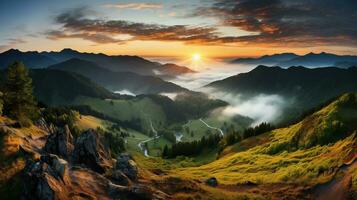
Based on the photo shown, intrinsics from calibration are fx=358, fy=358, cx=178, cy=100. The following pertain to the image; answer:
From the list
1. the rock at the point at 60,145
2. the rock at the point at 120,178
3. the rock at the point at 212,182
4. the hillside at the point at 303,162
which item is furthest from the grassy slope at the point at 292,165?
the rock at the point at 60,145

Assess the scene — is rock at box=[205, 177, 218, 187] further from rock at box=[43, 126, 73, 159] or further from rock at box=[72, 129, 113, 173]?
rock at box=[43, 126, 73, 159]

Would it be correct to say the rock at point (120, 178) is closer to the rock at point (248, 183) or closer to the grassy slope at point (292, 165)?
the grassy slope at point (292, 165)

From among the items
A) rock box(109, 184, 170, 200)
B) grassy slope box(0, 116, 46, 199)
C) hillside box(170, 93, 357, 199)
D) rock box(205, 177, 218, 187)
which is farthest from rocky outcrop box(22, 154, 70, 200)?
Result: rock box(205, 177, 218, 187)

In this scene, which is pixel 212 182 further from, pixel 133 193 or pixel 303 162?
pixel 133 193

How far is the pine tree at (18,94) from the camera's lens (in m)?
117

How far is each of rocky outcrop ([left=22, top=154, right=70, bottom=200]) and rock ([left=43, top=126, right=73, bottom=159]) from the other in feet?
50.1

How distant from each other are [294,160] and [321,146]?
11.0 meters

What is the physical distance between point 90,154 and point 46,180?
2092cm

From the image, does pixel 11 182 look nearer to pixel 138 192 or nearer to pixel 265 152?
pixel 138 192

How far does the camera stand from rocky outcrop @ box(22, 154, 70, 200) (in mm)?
61469

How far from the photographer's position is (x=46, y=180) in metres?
62.2

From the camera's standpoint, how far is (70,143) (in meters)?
89.3

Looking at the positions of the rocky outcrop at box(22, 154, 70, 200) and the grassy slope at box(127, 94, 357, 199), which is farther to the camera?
the grassy slope at box(127, 94, 357, 199)

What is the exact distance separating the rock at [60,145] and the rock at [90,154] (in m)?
2.24
